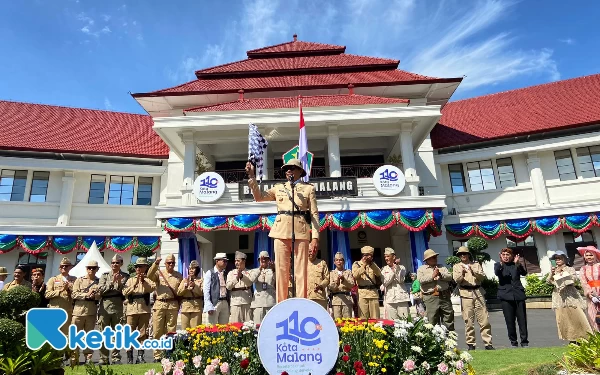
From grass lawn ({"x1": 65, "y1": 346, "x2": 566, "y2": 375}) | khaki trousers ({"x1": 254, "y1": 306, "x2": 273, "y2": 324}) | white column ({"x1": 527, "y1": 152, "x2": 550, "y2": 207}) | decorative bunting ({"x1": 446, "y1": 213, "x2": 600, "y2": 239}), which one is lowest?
grass lawn ({"x1": 65, "y1": 346, "x2": 566, "y2": 375})

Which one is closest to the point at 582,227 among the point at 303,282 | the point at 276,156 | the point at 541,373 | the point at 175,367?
the point at 276,156

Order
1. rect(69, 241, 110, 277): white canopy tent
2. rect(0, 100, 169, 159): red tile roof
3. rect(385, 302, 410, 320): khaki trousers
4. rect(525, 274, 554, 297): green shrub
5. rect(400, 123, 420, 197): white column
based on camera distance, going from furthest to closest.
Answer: rect(0, 100, 169, 159): red tile roof < rect(525, 274, 554, 297): green shrub < rect(400, 123, 420, 197): white column < rect(69, 241, 110, 277): white canopy tent < rect(385, 302, 410, 320): khaki trousers

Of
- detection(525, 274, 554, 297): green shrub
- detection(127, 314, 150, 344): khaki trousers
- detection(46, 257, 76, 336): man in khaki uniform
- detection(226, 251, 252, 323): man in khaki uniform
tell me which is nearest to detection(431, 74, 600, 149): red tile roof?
detection(525, 274, 554, 297): green shrub

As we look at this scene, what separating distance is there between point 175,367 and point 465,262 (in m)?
5.74

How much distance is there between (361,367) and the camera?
3.53 m

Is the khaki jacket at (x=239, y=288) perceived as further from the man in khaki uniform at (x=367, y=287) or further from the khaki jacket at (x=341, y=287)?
the man in khaki uniform at (x=367, y=287)

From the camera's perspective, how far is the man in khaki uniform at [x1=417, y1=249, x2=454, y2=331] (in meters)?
6.80

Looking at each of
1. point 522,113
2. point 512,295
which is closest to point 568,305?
point 512,295

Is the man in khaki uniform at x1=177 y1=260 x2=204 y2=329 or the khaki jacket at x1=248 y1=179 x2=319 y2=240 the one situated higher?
the khaki jacket at x1=248 y1=179 x2=319 y2=240

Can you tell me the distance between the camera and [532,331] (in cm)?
899

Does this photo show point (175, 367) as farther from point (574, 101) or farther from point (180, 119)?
point (574, 101)

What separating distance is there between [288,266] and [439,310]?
3627 mm

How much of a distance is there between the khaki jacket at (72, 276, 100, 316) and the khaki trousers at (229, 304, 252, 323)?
2.55m

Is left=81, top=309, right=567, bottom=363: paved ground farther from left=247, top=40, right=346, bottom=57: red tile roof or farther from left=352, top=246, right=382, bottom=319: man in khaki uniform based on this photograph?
left=247, top=40, right=346, bottom=57: red tile roof
